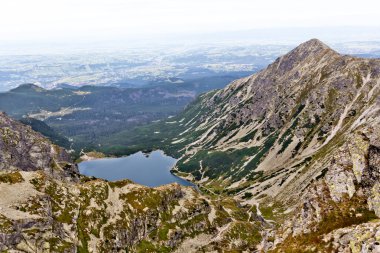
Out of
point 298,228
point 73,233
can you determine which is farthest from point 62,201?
point 298,228

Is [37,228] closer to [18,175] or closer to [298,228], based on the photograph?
[18,175]

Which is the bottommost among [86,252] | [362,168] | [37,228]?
[86,252]

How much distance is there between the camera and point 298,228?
11956cm

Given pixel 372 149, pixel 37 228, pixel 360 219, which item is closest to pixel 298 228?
pixel 360 219

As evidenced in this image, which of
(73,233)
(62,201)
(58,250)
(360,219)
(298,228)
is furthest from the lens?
(62,201)

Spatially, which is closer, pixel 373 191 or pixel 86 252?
pixel 373 191

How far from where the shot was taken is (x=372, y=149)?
125 m

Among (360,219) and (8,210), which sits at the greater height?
(360,219)

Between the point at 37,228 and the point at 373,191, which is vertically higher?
the point at 373,191

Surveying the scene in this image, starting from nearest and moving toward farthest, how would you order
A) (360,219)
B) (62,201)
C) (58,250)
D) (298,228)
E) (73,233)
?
1. (360,219)
2. (298,228)
3. (58,250)
4. (73,233)
5. (62,201)

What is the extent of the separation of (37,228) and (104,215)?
36.8 metres

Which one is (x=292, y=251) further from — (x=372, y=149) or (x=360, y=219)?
(x=372, y=149)

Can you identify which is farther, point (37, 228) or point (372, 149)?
point (37, 228)

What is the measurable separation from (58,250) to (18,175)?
161 ft
